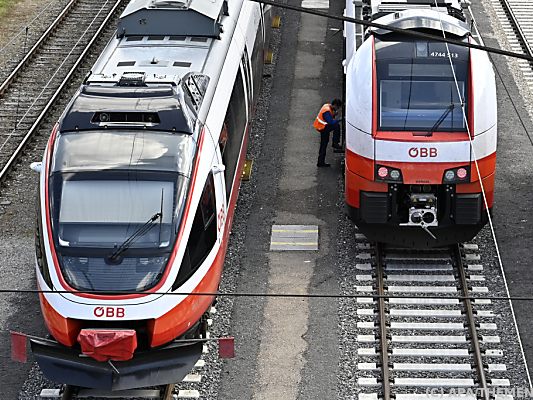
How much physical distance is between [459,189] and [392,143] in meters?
1.15

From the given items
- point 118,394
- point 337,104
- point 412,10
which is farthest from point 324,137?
point 118,394

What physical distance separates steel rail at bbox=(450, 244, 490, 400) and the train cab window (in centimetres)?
348

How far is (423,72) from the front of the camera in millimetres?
16484

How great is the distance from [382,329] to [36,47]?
13.3 m

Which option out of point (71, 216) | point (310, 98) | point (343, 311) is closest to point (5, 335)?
point (71, 216)

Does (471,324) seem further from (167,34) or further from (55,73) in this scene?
(55,73)

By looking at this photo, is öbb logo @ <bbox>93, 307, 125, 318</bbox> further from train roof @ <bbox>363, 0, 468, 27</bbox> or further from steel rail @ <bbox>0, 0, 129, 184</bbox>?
steel rail @ <bbox>0, 0, 129, 184</bbox>

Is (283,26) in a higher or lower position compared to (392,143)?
lower

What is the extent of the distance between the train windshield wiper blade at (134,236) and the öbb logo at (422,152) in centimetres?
413

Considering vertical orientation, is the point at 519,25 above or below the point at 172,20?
below

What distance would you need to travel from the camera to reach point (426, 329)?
15.1 m

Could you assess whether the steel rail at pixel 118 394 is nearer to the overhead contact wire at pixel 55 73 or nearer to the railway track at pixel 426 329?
the railway track at pixel 426 329

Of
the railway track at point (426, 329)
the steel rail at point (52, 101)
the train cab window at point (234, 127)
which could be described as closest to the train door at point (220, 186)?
the train cab window at point (234, 127)

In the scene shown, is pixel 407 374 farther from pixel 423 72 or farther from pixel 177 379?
pixel 423 72
